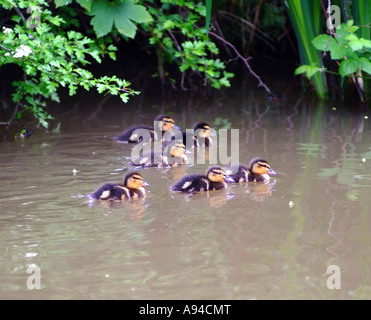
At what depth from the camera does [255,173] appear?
202 inches

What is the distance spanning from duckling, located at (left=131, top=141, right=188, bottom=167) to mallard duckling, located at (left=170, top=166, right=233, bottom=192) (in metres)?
0.73

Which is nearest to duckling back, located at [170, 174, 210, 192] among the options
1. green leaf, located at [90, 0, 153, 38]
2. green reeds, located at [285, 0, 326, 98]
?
green leaf, located at [90, 0, 153, 38]

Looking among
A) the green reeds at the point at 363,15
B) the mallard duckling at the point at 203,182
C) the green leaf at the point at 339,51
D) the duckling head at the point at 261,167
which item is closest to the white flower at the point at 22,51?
the mallard duckling at the point at 203,182

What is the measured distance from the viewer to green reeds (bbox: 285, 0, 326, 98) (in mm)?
7559

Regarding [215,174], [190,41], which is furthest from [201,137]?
[215,174]

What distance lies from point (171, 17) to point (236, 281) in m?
4.92

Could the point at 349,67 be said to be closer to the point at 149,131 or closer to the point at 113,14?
the point at 149,131

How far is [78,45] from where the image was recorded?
5.61 m

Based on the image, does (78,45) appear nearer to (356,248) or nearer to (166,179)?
(166,179)

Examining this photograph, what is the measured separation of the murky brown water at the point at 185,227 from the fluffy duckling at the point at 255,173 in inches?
3.7

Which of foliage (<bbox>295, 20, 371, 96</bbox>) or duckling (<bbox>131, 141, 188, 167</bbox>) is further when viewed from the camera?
foliage (<bbox>295, 20, 371, 96</bbox>)

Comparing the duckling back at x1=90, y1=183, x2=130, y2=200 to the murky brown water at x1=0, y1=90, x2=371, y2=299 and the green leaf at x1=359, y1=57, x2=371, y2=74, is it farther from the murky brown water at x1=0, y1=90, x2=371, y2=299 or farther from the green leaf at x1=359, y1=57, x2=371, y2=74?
the green leaf at x1=359, y1=57, x2=371, y2=74

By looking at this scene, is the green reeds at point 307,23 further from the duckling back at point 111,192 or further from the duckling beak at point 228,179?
the duckling back at point 111,192

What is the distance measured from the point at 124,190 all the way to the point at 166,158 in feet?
3.53
